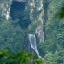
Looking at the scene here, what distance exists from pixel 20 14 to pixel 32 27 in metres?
1.81

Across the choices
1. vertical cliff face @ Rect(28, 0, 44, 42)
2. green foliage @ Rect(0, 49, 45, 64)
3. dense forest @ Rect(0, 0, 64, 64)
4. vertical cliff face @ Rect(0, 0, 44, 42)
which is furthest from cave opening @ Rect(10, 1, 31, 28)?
green foliage @ Rect(0, 49, 45, 64)

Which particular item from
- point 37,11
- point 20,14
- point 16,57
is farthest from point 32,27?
point 16,57

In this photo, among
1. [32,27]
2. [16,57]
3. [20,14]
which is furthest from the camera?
[20,14]

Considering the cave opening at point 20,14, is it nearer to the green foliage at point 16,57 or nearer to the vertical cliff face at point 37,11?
the vertical cliff face at point 37,11

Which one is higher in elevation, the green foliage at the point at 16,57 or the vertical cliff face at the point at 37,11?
the green foliage at the point at 16,57

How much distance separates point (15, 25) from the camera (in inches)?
1328

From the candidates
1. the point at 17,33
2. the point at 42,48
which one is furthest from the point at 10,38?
the point at 42,48

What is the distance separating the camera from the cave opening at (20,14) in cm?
3362

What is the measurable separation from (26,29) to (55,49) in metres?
3.07

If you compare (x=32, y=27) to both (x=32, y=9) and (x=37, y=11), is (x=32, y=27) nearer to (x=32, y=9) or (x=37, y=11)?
(x=37, y=11)

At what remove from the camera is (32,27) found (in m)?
32.9

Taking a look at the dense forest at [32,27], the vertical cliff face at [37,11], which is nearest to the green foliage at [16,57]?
the dense forest at [32,27]

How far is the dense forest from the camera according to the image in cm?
3150

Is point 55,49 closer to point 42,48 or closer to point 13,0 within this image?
point 42,48
